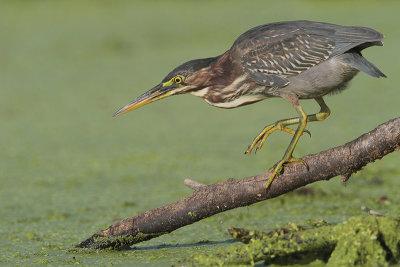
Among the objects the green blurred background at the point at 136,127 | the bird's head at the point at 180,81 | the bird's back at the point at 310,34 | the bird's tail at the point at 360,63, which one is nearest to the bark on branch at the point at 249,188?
the green blurred background at the point at 136,127

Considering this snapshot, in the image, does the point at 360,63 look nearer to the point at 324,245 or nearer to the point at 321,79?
the point at 321,79

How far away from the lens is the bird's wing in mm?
3365

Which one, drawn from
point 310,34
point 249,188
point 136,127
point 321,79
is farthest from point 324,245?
point 136,127

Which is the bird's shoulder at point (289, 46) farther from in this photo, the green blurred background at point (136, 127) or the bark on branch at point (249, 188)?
the green blurred background at point (136, 127)

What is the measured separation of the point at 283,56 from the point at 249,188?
78 cm

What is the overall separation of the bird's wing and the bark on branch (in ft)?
1.81

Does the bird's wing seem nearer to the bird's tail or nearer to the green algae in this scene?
the bird's tail

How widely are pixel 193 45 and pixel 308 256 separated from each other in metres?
5.98

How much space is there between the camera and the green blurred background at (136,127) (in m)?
4.11

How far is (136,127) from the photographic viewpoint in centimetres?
646

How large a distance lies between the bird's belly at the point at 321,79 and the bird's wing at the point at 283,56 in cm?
3

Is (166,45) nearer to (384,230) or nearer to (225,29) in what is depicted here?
(225,29)

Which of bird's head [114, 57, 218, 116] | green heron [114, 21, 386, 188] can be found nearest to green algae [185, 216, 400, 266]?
green heron [114, 21, 386, 188]

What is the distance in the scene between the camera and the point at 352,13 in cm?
876
